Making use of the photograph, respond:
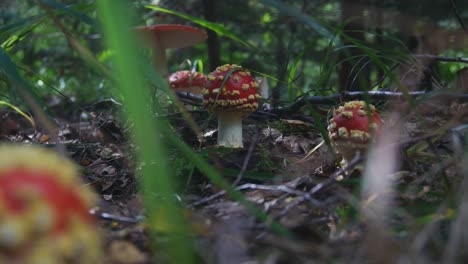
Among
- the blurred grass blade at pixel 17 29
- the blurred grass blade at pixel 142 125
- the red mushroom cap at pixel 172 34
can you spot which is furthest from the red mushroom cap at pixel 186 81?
the blurred grass blade at pixel 142 125

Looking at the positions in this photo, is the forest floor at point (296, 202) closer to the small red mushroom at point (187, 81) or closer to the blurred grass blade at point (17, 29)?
the blurred grass blade at point (17, 29)

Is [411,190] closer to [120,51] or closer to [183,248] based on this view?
[183,248]

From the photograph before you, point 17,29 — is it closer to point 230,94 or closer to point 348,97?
point 230,94

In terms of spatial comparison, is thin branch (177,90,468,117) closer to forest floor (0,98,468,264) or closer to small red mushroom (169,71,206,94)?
forest floor (0,98,468,264)

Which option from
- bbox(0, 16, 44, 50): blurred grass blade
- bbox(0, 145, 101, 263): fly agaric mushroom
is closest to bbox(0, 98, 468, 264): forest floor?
bbox(0, 145, 101, 263): fly agaric mushroom

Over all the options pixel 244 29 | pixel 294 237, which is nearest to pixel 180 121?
pixel 294 237

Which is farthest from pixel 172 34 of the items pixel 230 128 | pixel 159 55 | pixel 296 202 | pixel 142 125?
pixel 142 125
